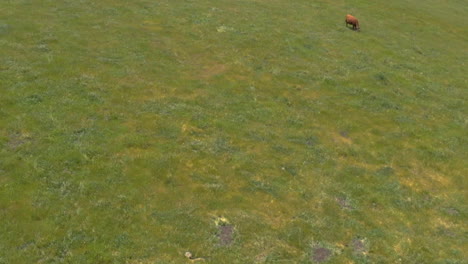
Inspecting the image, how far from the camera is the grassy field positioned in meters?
19.3

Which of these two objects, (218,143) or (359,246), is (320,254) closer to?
(359,246)

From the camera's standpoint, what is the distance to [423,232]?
71.4 ft

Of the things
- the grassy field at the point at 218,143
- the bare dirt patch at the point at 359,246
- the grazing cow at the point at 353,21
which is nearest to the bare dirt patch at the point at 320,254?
the grassy field at the point at 218,143

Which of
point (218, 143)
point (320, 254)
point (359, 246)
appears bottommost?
point (359, 246)

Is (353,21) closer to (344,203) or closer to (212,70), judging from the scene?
(212,70)

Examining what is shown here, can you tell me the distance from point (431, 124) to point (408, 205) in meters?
12.4

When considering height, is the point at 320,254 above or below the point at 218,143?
below

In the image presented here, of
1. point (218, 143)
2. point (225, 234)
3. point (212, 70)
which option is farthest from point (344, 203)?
point (212, 70)

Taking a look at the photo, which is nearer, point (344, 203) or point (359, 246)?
point (359, 246)

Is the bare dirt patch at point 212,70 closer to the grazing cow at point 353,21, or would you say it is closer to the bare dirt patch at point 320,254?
the bare dirt patch at point 320,254

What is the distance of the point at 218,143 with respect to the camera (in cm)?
2627

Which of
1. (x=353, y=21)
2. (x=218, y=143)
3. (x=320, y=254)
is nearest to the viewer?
(x=320, y=254)

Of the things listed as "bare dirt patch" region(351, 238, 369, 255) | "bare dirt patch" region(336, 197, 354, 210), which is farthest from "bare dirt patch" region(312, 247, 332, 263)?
"bare dirt patch" region(336, 197, 354, 210)

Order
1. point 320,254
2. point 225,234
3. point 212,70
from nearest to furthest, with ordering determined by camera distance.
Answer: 1. point 320,254
2. point 225,234
3. point 212,70
